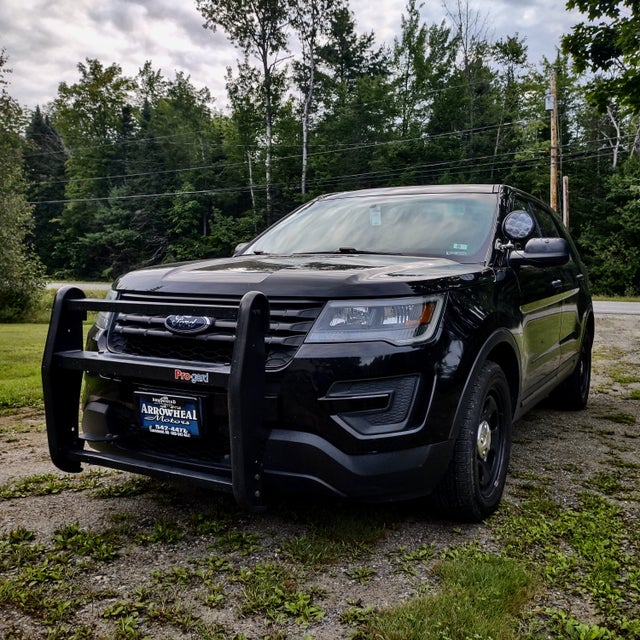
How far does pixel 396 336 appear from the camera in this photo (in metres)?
2.37

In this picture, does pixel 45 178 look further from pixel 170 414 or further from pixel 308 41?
pixel 170 414

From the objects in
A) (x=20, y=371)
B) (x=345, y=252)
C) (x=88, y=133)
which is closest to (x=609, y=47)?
(x=345, y=252)

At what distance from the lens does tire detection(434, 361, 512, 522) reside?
2633 mm

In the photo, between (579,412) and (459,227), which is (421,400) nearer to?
(459,227)

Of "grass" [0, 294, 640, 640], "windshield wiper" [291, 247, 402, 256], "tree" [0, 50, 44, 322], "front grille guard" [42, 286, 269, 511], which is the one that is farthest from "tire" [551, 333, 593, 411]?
"tree" [0, 50, 44, 322]

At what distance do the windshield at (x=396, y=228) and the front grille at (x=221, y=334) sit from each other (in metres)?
1.17

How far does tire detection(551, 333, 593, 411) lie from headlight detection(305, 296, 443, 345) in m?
3.21

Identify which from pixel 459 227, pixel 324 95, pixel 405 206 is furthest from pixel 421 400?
pixel 324 95

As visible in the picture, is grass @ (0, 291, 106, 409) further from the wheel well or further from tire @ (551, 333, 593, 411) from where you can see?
tire @ (551, 333, 593, 411)

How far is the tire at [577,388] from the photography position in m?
5.14

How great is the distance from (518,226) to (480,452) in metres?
1.31

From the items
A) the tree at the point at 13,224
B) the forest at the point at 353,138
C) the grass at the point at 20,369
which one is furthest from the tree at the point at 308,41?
the grass at the point at 20,369

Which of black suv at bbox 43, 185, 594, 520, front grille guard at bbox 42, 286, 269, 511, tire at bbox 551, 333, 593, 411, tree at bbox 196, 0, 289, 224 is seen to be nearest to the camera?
front grille guard at bbox 42, 286, 269, 511

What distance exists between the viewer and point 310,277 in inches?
97.8
